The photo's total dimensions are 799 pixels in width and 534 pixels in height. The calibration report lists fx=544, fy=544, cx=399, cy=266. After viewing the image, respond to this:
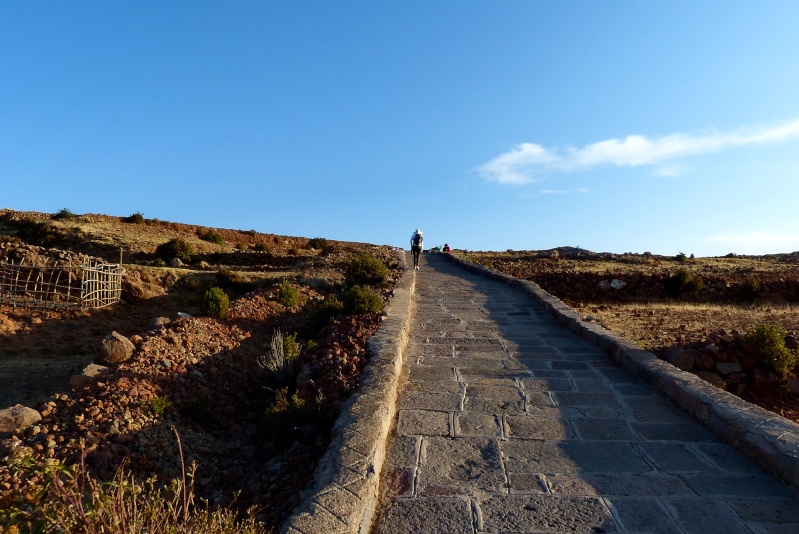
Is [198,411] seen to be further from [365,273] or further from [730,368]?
[365,273]

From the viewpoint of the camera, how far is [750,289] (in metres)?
16.2

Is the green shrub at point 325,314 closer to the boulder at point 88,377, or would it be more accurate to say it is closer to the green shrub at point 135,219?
the boulder at point 88,377

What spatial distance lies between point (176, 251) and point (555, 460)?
971 inches

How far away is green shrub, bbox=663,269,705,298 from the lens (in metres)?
16.6

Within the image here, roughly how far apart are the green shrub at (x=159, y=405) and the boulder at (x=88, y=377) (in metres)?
1.08

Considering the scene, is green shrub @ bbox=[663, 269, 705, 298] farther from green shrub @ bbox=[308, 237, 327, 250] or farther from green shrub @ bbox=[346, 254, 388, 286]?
green shrub @ bbox=[308, 237, 327, 250]

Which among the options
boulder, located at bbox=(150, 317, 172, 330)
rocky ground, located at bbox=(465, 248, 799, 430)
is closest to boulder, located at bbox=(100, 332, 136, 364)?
boulder, located at bbox=(150, 317, 172, 330)

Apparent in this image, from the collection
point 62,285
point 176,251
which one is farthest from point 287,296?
point 176,251

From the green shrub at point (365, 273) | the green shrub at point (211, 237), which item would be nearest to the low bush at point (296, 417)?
the green shrub at point (365, 273)

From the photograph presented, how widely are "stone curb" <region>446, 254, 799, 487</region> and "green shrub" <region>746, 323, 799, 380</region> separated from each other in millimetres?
1955

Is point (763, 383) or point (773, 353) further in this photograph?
point (773, 353)

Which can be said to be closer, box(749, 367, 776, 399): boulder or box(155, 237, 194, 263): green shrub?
box(749, 367, 776, 399): boulder

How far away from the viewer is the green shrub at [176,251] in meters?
25.2

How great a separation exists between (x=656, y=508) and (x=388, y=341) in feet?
12.2
